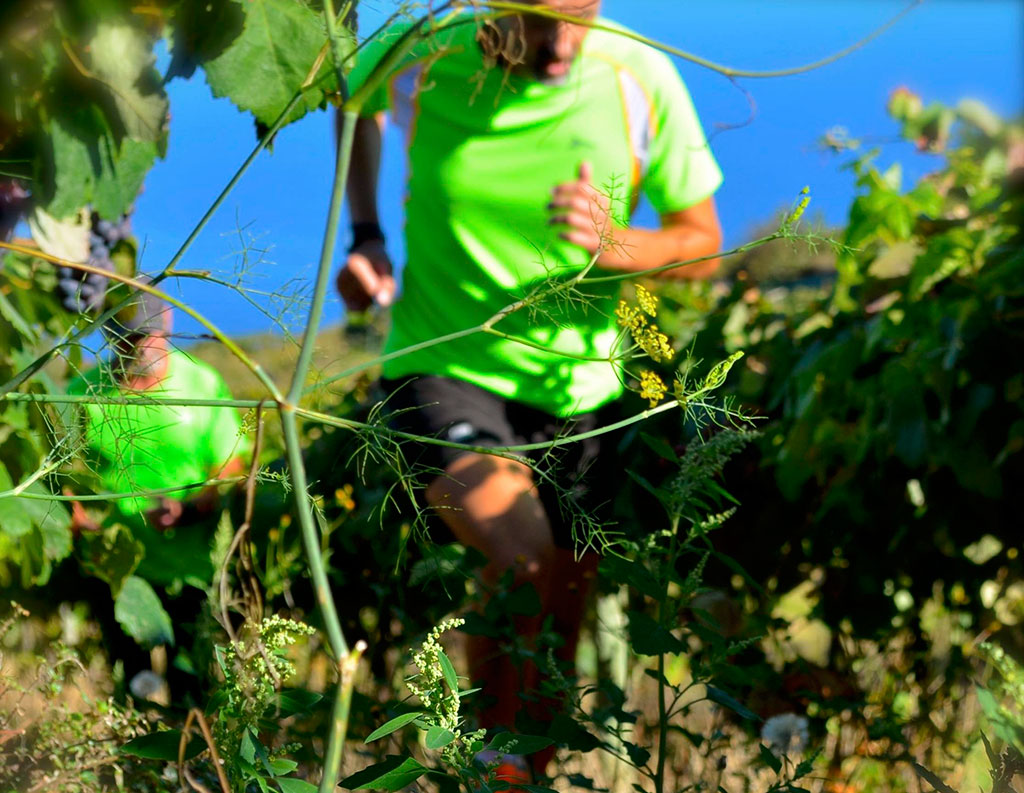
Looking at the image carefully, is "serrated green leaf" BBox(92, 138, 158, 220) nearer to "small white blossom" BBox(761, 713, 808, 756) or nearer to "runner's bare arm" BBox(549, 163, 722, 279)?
"runner's bare arm" BBox(549, 163, 722, 279)

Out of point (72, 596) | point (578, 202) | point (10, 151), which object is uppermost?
point (10, 151)

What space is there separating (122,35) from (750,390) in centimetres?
157

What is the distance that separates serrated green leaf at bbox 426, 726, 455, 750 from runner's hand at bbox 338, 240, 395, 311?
1.16 metres

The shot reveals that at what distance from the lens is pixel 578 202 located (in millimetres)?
1542

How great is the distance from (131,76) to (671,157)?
1.15 metres

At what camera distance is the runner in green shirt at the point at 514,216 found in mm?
1766

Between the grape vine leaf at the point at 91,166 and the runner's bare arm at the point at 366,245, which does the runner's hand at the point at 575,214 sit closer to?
the runner's bare arm at the point at 366,245

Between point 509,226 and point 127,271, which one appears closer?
point 127,271

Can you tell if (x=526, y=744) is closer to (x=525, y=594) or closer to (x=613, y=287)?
(x=525, y=594)

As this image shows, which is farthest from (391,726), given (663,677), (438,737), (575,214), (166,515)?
(166,515)

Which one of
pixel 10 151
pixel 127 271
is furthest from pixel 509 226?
pixel 10 151

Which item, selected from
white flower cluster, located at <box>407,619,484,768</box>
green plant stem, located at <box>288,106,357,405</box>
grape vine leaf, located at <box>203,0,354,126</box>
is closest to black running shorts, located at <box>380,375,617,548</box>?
grape vine leaf, located at <box>203,0,354,126</box>

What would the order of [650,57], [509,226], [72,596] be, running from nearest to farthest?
1. [509,226]
2. [650,57]
3. [72,596]

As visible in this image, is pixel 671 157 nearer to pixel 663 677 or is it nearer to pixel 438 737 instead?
pixel 663 677
